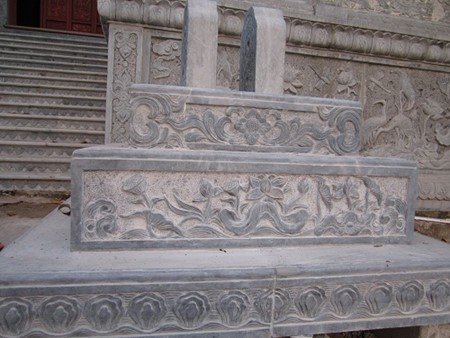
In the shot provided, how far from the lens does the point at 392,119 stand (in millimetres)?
4246

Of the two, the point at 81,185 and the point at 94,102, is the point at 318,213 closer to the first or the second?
the point at 81,185

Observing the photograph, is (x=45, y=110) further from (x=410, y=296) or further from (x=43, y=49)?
(x=410, y=296)

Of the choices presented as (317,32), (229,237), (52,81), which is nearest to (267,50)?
(229,237)

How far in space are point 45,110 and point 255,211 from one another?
12.7 ft

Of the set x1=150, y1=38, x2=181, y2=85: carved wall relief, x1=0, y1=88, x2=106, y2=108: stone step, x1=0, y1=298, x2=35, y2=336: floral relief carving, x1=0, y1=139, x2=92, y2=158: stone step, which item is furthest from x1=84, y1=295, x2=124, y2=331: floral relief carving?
x1=0, y1=88, x2=106, y2=108: stone step

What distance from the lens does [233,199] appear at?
1492 millimetres

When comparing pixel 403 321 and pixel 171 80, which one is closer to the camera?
pixel 403 321

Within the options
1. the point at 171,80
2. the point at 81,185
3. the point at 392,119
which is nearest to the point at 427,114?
the point at 392,119

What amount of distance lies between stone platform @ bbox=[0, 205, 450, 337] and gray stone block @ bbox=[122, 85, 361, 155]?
0.44 meters

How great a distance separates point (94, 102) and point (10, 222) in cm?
234

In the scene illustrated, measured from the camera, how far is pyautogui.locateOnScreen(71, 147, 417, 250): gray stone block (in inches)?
54.5

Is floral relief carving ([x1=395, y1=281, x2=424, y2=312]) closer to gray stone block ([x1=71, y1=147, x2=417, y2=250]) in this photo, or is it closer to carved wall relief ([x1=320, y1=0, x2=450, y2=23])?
gray stone block ([x1=71, y1=147, x2=417, y2=250])

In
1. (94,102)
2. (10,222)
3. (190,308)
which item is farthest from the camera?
(94,102)

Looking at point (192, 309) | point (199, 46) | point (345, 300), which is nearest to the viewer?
point (192, 309)
